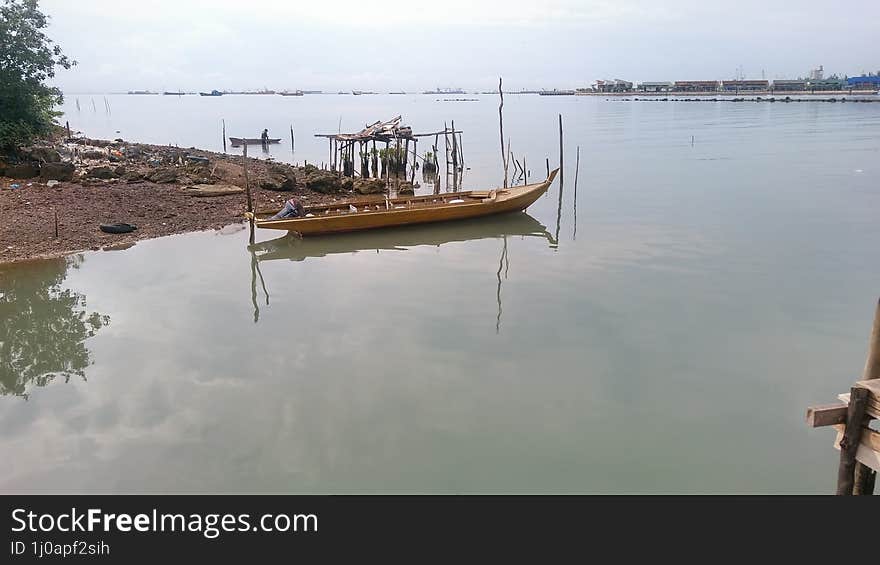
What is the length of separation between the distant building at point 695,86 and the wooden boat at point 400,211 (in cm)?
11549

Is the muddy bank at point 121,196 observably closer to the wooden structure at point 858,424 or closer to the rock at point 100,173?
the rock at point 100,173

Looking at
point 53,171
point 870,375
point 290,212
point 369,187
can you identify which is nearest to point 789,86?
point 369,187

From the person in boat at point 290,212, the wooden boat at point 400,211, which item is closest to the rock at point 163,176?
the wooden boat at point 400,211

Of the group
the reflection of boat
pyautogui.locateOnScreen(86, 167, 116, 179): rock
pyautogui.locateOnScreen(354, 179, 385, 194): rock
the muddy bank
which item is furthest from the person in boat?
pyautogui.locateOnScreen(86, 167, 116, 179): rock

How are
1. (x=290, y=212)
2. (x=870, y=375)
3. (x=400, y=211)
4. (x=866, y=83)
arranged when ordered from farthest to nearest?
1. (x=866, y=83)
2. (x=400, y=211)
3. (x=290, y=212)
4. (x=870, y=375)

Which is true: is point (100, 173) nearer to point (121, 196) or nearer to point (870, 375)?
point (121, 196)

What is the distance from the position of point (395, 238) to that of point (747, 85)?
115 m

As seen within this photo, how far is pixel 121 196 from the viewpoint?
15.5 m

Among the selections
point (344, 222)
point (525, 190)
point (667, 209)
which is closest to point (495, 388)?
point (344, 222)

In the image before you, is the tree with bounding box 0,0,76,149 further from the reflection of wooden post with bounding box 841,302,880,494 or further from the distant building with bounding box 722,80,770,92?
the distant building with bounding box 722,80,770,92

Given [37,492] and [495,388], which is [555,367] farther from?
[37,492]

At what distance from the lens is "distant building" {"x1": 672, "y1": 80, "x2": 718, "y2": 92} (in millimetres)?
117600

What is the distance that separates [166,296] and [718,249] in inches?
395

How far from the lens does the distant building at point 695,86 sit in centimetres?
11760
